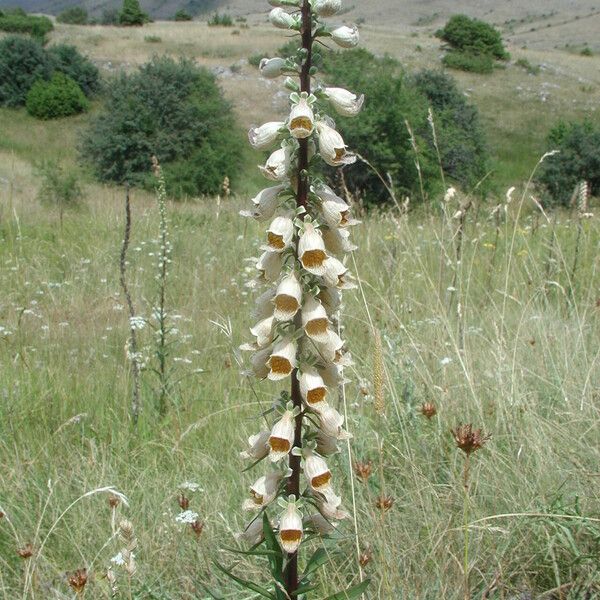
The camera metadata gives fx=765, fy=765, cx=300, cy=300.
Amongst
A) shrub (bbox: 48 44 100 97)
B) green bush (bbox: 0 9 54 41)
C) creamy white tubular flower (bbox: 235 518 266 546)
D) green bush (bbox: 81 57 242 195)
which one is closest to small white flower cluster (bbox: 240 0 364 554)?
creamy white tubular flower (bbox: 235 518 266 546)

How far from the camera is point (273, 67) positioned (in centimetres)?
175

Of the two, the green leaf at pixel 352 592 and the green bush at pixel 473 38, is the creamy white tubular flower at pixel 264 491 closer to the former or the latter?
the green leaf at pixel 352 592

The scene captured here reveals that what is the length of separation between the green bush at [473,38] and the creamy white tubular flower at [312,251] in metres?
57.9

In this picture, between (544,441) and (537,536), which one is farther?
(544,441)

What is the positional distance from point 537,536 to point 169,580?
1177 mm

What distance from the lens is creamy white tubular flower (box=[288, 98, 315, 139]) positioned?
156 centimetres

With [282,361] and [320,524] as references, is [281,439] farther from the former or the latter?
[320,524]

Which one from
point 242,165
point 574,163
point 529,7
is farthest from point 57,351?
point 529,7

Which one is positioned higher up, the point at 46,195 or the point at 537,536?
the point at 537,536

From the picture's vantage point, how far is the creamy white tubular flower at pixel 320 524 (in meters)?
1.77

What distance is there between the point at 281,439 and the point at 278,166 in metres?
0.58

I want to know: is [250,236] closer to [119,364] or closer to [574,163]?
[119,364]

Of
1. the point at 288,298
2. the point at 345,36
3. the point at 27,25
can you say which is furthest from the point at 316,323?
the point at 27,25

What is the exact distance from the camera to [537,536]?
2453 mm
